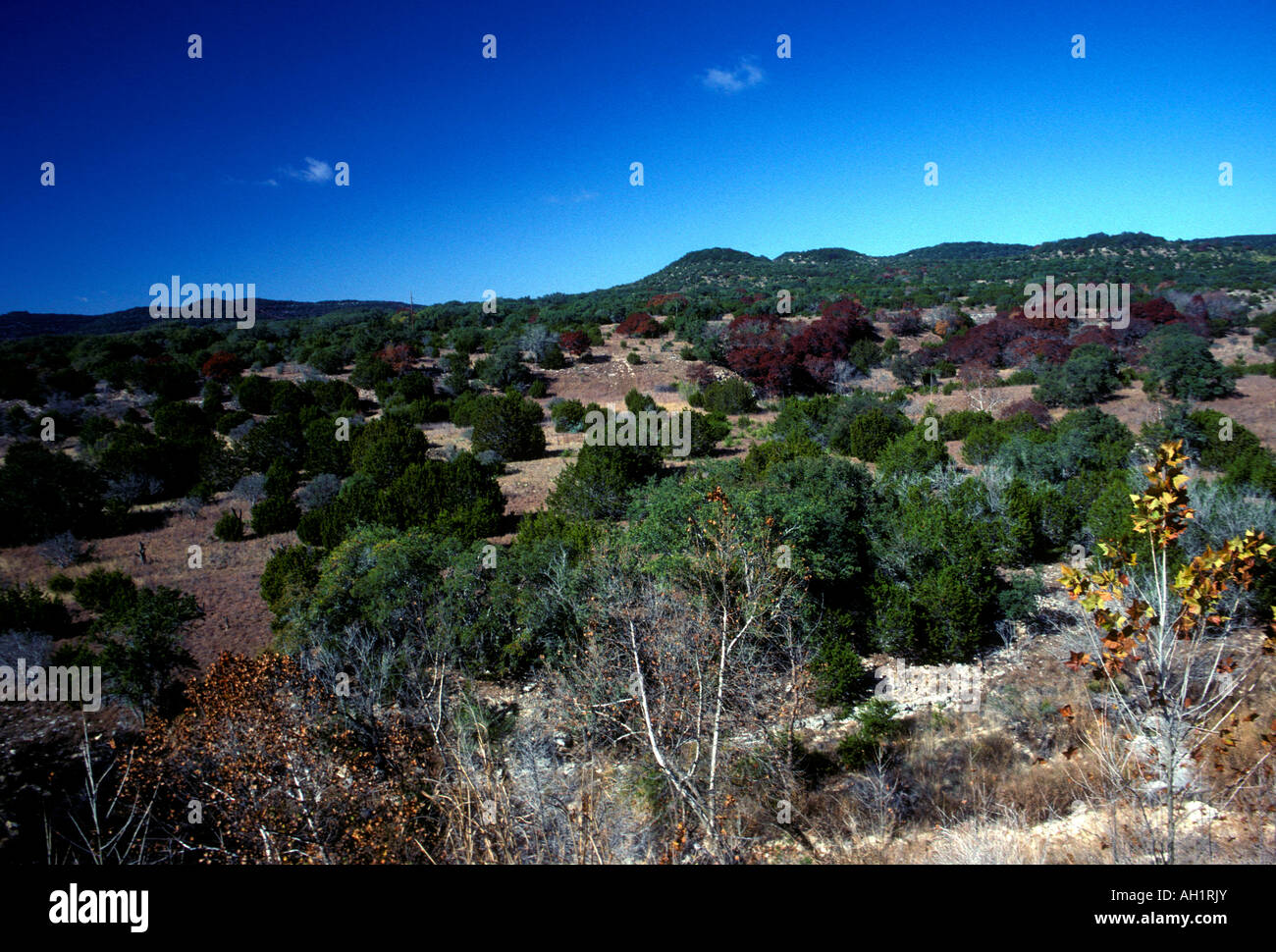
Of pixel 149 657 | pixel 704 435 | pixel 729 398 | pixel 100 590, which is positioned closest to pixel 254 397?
pixel 100 590

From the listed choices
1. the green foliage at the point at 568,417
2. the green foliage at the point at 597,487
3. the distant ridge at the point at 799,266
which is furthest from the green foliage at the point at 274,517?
the distant ridge at the point at 799,266

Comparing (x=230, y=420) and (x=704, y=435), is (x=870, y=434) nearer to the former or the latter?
(x=704, y=435)

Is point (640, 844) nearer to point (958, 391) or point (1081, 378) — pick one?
point (1081, 378)

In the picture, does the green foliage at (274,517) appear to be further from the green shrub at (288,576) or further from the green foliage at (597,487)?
the green foliage at (597,487)

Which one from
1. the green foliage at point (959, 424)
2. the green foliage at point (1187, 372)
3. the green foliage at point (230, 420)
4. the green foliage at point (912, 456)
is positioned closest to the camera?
the green foliage at point (912, 456)

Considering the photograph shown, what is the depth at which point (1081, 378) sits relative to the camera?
2452 centimetres

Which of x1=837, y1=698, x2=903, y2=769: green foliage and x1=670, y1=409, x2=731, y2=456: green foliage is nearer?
x1=837, y1=698, x2=903, y2=769: green foliage

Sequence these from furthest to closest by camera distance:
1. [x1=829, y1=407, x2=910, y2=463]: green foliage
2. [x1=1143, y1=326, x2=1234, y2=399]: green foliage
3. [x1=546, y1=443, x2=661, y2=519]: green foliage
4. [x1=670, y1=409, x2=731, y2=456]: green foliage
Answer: [x1=1143, y1=326, x2=1234, y2=399]: green foliage, [x1=670, y1=409, x2=731, y2=456]: green foliage, [x1=829, y1=407, x2=910, y2=463]: green foliage, [x1=546, y1=443, x2=661, y2=519]: green foliage

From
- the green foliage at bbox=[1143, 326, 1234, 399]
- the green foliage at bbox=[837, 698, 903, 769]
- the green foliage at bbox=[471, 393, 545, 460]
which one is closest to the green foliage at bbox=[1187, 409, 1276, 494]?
the green foliage at bbox=[1143, 326, 1234, 399]

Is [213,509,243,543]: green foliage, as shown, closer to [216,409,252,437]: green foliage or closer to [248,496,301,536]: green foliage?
[248,496,301,536]: green foliage

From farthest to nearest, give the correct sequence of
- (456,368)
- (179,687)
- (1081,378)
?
1. (456,368)
2. (1081,378)
3. (179,687)

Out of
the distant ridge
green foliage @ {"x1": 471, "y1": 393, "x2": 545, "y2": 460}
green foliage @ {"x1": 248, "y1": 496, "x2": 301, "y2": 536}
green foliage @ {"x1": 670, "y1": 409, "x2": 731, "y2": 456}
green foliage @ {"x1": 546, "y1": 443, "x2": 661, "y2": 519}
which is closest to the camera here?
green foliage @ {"x1": 546, "y1": 443, "x2": 661, "y2": 519}

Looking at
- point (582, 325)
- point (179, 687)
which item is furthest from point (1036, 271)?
point (179, 687)
